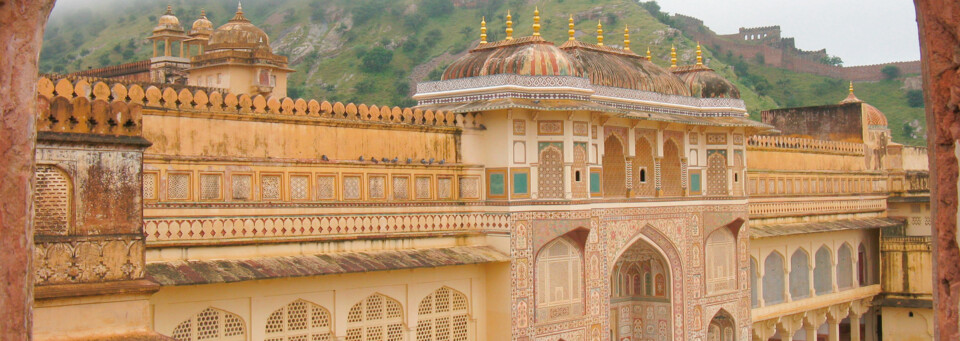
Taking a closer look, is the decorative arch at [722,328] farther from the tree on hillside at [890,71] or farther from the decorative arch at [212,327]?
the tree on hillside at [890,71]

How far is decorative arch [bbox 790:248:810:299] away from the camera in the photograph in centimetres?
1858

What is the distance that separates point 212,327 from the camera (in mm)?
9469

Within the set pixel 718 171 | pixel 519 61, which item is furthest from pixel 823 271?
pixel 519 61

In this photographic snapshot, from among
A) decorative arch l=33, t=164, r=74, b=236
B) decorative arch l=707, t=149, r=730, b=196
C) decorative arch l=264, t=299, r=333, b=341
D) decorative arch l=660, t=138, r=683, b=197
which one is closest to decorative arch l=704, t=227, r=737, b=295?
decorative arch l=707, t=149, r=730, b=196

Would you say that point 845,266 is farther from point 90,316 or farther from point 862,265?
point 90,316

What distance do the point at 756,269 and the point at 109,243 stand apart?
12772mm

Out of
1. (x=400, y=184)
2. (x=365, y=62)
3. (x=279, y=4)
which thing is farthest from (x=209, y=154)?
(x=279, y=4)

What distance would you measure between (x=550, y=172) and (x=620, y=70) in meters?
2.38

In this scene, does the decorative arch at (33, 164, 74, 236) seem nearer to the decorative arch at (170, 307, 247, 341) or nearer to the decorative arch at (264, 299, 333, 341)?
the decorative arch at (170, 307, 247, 341)

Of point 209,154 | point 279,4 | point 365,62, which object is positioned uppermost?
point 279,4

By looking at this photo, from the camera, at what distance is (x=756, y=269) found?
57.2 ft

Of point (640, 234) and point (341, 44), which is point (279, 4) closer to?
point (341, 44)

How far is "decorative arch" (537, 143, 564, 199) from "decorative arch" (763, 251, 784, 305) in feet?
23.0

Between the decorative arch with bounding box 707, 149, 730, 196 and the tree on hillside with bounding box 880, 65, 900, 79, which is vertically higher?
the tree on hillside with bounding box 880, 65, 900, 79
